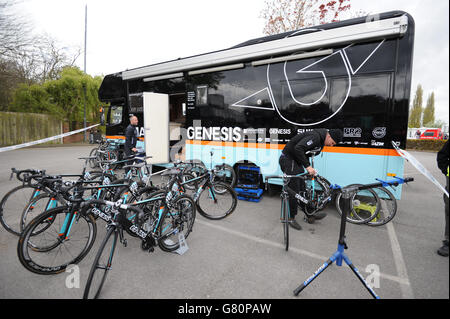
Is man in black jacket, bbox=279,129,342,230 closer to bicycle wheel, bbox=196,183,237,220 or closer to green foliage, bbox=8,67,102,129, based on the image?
bicycle wheel, bbox=196,183,237,220

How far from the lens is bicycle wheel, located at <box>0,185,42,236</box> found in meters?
3.38

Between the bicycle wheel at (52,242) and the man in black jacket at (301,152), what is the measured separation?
118 inches

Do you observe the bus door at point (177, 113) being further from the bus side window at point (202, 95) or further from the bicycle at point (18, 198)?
the bicycle at point (18, 198)

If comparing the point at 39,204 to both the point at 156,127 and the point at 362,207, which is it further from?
the point at 362,207

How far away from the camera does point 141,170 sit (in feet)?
13.9

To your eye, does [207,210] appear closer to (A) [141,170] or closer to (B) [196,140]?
(A) [141,170]

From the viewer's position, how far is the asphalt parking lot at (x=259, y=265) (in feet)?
7.37

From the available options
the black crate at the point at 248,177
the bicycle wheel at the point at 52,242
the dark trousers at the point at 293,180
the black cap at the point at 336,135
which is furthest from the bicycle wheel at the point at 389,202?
the bicycle wheel at the point at 52,242

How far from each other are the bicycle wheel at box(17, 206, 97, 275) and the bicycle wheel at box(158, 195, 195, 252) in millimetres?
833

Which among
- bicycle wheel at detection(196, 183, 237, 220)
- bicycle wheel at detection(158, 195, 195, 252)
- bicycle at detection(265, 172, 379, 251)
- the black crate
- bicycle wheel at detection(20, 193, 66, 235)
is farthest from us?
the black crate

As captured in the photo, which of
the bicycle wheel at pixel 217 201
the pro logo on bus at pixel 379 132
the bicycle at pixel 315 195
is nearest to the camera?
the bicycle at pixel 315 195

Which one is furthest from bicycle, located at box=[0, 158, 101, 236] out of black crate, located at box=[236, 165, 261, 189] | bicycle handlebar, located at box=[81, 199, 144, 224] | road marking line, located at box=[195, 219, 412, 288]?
black crate, located at box=[236, 165, 261, 189]

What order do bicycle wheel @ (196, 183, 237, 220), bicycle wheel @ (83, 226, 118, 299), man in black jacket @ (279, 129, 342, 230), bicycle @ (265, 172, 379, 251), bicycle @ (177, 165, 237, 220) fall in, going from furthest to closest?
bicycle wheel @ (196, 183, 237, 220) → bicycle @ (177, 165, 237, 220) → bicycle @ (265, 172, 379, 251) → man in black jacket @ (279, 129, 342, 230) → bicycle wheel @ (83, 226, 118, 299)
